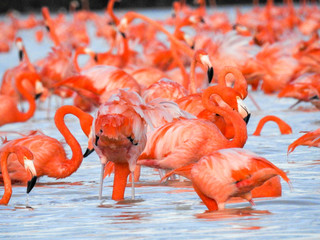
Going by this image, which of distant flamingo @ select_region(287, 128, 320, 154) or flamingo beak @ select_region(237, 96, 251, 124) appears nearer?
distant flamingo @ select_region(287, 128, 320, 154)

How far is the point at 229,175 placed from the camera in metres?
3.93

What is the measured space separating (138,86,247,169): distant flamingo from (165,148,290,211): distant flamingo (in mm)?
701

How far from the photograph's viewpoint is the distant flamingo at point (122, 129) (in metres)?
4.39

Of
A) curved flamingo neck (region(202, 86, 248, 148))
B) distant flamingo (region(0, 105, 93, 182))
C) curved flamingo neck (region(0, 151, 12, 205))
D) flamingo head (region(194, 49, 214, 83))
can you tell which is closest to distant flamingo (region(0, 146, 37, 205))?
curved flamingo neck (region(0, 151, 12, 205))

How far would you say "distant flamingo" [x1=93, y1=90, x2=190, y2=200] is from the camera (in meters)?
4.39

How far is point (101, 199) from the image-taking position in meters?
4.60

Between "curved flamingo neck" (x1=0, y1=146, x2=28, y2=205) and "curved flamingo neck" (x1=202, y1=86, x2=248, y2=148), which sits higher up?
"curved flamingo neck" (x1=202, y1=86, x2=248, y2=148)

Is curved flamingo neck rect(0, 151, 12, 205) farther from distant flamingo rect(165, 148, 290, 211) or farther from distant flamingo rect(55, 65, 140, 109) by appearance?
distant flamingo rect(55, 65, 140, 109)

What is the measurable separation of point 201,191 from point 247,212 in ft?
0.89

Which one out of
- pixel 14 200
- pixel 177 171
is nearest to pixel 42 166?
pixel 14 200

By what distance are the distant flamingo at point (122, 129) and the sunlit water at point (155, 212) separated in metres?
0.24

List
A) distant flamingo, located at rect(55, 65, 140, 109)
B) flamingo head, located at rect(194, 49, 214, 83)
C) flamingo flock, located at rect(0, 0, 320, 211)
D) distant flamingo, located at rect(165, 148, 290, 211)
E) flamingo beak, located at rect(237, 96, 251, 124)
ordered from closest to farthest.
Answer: distant flamingo, located at rect(165, 148, 290, 211), flamingo flock, located at rect(0, 0, 320, 211), flamingo beak, located at rect(237, 96, 251, 124), flamingo head, located at rect(194, 49, 214, 83), distant flamingo, located at rect(55, 65, 140, 109)

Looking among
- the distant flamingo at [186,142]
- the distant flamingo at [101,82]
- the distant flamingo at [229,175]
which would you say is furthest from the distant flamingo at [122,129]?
the distant flamingo at [101,82]

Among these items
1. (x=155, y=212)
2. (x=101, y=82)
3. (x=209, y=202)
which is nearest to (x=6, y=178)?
(x=155, y=212)
